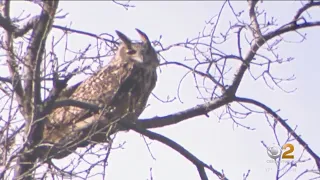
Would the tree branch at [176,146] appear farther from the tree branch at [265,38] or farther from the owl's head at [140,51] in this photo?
the owl's head at [140,51]

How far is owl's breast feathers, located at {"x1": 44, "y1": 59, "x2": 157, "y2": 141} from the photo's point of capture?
5.86 meters

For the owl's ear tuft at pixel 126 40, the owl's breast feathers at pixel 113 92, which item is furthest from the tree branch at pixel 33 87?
the owl's ear tuft at pixel 126 40

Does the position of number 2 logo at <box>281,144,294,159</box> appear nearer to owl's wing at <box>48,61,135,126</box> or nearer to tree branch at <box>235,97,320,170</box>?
tree branch at <box>235,97,320,170</box>

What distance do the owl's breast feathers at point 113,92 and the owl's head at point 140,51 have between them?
0.07 metres

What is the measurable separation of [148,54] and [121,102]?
0.81 m

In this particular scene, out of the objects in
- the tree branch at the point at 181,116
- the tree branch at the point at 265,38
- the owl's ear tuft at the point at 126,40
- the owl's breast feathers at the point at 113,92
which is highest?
the owl's ear tuft at the point at 126,40

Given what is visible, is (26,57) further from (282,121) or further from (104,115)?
(282,121)

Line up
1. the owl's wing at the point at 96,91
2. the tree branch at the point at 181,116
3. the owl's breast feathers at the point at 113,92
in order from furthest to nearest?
the owl's wing at the point at 96,91, the owl's breast feathers at the point at 113,92, the tree branch at the point at 181,116

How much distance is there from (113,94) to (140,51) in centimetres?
78

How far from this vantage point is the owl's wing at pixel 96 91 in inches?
236

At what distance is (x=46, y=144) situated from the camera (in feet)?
15.1

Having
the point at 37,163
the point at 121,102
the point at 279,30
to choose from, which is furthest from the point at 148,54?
the point at 37,163

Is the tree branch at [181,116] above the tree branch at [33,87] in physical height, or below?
above

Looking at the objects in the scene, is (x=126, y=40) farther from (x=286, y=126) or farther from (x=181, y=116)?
(x=286, y=126)
